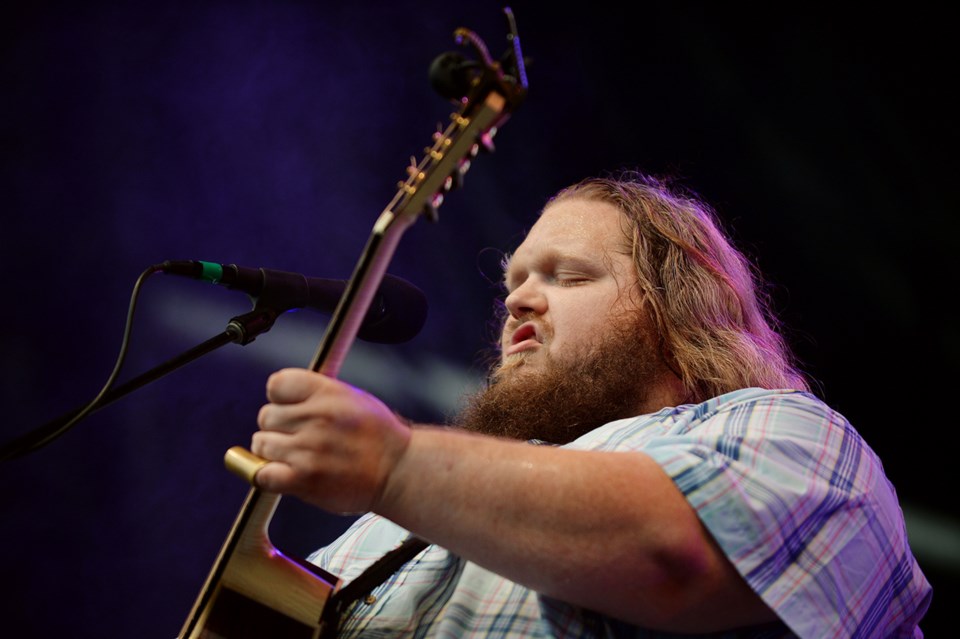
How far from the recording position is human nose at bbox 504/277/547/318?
2230 mm

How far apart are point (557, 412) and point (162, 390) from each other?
2096 millimetres

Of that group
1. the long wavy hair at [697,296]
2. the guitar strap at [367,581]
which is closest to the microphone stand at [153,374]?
the guitar strap at [367,581]

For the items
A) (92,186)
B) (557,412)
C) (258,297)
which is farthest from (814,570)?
(92,186)

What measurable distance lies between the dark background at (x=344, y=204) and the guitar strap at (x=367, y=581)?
1.76 m

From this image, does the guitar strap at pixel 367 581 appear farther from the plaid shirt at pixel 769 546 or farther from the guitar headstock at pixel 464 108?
the guitar headstock at pixel 464 108

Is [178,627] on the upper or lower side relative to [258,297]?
lower

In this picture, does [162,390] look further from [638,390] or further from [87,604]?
[638,390]

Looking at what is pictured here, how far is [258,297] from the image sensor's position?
67.0 inches

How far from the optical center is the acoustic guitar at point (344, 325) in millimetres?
1106

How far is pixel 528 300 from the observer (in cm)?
225

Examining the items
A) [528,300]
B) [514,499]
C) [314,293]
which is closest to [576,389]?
[528,300]

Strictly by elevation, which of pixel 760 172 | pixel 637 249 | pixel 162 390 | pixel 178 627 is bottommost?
pixel 178 627

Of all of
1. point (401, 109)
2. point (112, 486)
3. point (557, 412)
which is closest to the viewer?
point (557, 412)

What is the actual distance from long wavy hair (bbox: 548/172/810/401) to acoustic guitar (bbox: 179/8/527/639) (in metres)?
1.20
